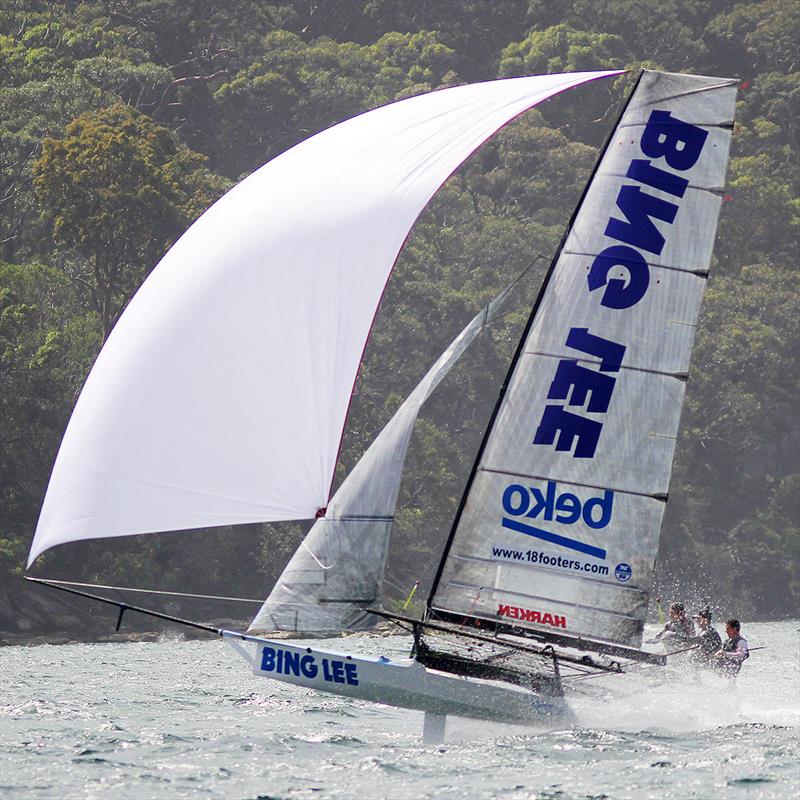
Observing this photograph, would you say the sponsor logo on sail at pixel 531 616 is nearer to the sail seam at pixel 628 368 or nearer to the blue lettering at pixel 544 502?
the blue lettering at pixel 544 502

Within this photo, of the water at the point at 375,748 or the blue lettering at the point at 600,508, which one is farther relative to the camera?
the blue lettering at the point at 600,508

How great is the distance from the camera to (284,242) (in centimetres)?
1230

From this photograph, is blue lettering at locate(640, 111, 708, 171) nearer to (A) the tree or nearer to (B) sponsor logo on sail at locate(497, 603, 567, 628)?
(B) sponsor logo on sail at locate(497, 603, 567, 628)

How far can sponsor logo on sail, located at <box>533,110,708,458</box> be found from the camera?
13289 millimetres

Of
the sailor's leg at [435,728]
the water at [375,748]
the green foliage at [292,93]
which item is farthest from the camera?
the green foliage at [292,93]

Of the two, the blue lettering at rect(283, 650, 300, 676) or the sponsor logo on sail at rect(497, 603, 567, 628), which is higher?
the sponsor logo on sail at rect(497, 603, 567, 628)

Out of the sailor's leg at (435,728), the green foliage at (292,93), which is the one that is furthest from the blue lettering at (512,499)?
the green foliage at (292,93)

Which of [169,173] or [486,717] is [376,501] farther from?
[169,173]

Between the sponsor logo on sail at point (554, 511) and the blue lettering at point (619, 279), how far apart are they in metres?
1.57

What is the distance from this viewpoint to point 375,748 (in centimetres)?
1281

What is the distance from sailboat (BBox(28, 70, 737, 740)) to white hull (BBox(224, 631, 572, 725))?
2 cm

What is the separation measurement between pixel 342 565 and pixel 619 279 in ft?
10.7

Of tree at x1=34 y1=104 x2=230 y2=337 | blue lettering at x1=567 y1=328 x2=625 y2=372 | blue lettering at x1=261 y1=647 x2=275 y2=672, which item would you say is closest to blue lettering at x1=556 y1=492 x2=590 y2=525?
blue lettering at x1=567 y1=328 x2=625 y2=372

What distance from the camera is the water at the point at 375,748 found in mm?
11125
